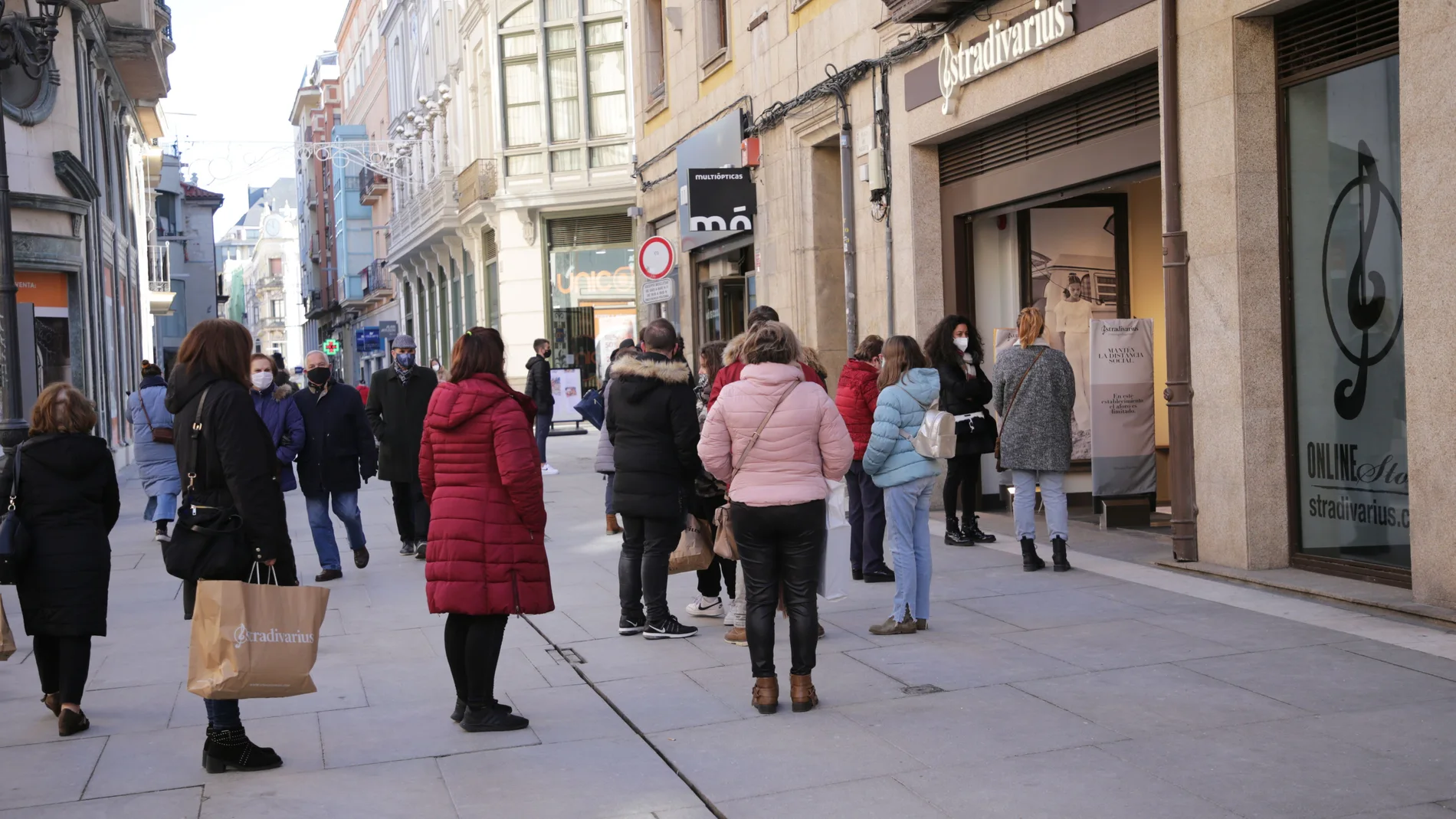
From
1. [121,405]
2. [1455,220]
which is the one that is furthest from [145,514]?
[121,405]

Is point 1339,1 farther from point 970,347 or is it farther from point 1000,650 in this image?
point 1000,650

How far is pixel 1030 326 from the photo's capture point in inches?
395

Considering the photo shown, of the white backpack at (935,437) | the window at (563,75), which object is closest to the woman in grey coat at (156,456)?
the white backpack at (935,437)

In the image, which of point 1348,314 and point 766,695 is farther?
point 1348,314

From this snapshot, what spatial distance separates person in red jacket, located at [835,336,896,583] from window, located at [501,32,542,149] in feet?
72.9

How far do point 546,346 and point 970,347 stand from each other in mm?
9049

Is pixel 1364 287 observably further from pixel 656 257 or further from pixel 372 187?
pixel 372 187

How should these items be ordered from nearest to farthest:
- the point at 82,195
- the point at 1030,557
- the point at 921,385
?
the point at 921,385
the point at 1030,557
the point at 82,195

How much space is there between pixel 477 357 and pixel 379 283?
53239 mm

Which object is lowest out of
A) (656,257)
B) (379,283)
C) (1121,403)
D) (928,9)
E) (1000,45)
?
(1121,403)

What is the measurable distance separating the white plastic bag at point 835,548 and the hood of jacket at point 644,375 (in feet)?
4.96

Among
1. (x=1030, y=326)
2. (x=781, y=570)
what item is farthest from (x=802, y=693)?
(x=1030, y=326)

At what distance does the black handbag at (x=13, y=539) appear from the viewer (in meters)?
6.14

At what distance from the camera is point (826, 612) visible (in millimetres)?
8594
